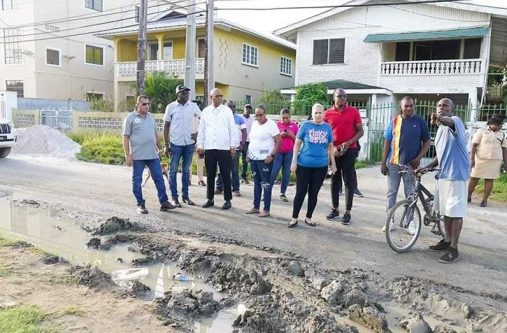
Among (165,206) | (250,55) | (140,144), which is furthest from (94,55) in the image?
(165,206)

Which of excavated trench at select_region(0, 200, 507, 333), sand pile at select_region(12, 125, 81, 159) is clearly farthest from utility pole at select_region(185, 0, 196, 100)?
excavated trench at select_region(0, 200, 507, 333)

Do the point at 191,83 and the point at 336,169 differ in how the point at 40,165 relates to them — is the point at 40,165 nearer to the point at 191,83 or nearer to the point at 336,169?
the point at 191,83

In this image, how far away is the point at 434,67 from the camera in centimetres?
2042

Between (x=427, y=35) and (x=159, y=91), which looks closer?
(x=427, y=35)

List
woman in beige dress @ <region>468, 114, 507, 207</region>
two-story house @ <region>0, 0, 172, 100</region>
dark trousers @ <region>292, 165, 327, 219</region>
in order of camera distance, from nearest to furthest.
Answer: dark trousers @ <region>292, 165, 327, 219</region> → woman in beige dress @ <region>468, 114, 507, 207</region> → two-story house @ <region>0, 0, 172, 100</region>

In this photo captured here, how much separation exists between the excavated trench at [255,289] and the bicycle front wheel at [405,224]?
0.98 metres

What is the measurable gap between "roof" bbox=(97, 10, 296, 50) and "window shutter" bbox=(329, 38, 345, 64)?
18.3 feet

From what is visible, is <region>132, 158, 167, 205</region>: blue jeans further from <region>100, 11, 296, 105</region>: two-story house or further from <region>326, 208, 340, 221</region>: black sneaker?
<region>100, 11, 296, 105</region>: two-story house

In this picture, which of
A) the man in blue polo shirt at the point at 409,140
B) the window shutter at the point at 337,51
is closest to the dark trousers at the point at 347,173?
the man in blue polo shirt at the point at 409,140

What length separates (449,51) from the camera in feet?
70.2

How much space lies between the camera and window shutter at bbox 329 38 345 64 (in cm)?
2256

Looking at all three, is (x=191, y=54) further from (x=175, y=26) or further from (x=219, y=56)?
(x=175, y=26)

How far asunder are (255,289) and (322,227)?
2587 mm

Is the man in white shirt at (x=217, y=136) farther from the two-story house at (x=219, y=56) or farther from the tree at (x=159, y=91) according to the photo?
the two-story house at (x=219, y=56)
